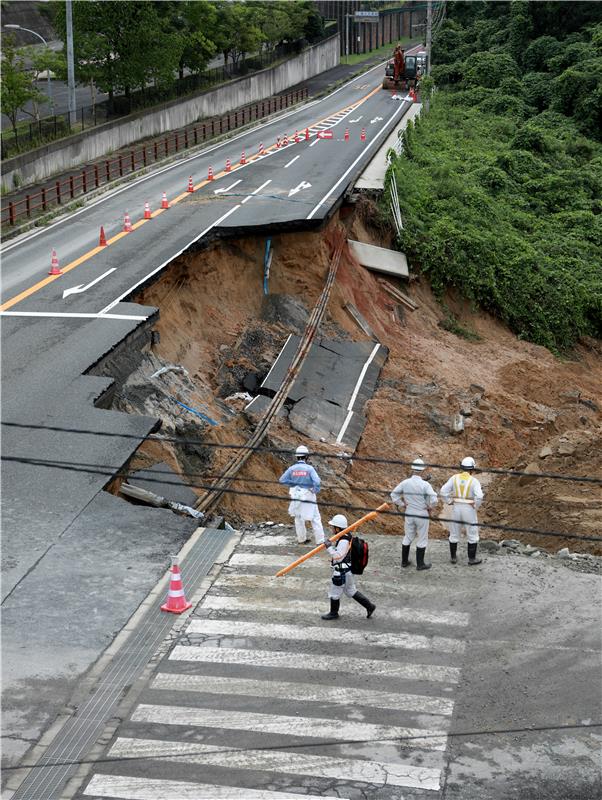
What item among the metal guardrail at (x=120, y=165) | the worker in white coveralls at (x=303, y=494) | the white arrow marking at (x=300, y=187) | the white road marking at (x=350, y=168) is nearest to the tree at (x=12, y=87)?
the metal guardrail at (x=120, y=165)

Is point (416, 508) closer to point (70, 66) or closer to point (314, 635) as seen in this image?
point (314, 635)

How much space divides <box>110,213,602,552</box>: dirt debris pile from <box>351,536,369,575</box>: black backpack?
4.64m

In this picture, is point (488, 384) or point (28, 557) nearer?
point (28, 557)

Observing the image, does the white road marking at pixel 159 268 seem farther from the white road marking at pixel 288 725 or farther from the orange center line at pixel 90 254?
the white road marking at pixel 288 725

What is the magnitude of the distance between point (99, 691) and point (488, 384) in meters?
17.6

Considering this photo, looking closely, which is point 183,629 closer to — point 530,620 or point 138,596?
point 138,596

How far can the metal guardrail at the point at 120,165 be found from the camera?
3073 centimetres

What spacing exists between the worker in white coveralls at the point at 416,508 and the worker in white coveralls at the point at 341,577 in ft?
4.56

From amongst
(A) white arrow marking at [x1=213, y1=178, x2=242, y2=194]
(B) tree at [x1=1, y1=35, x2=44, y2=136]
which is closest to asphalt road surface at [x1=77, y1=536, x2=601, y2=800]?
(A) white arrow marking at [x1=213, y1=178, x2=242, y2=194]

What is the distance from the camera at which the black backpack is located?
12.1m

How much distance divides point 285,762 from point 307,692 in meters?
1.20

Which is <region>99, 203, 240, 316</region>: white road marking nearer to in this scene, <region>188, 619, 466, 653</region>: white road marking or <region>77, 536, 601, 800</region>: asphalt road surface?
<region>77, 536, 601, 800</region>: asphalt road surface

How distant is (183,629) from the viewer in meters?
12.1

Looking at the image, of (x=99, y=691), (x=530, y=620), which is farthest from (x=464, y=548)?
(x=99, y=691)
